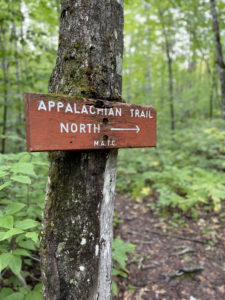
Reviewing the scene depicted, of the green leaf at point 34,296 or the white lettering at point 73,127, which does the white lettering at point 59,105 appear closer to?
the white lettering at point 73,127

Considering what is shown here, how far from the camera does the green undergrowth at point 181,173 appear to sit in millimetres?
4051

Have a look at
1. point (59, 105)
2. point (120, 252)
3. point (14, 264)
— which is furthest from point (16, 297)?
point (59, 105)

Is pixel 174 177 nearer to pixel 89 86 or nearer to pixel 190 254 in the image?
pixel 190 254

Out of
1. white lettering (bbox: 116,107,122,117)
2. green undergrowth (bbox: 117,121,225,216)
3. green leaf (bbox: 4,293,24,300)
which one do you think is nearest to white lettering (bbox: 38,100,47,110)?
white lettering (bbox: 116,107,122,117)

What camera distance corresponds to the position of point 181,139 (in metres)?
6.89

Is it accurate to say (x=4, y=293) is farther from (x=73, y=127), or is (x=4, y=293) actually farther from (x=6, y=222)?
(x=73, y=127)

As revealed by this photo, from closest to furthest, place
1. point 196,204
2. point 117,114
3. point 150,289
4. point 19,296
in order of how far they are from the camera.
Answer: point 117,114, point 19,296, point 150,289, point 196,204

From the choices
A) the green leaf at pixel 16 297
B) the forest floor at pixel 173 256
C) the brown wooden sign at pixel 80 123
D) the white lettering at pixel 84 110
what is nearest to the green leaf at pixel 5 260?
the green leaf at pixel 16 297

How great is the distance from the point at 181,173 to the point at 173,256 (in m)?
2.10

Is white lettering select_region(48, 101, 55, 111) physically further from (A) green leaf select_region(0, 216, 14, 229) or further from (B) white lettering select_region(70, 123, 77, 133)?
(A) green leaf select_region(0, 216, 14, 229)

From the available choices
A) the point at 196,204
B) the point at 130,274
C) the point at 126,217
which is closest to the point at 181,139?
the point at 196,204

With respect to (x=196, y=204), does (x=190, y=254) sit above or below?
below

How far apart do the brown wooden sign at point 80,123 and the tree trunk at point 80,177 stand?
107mm

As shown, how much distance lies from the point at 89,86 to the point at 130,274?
2.58m
